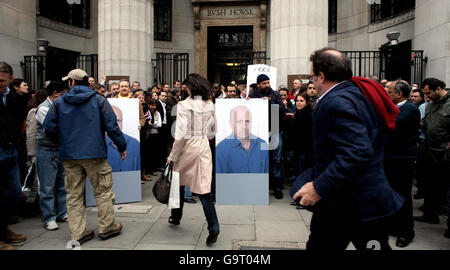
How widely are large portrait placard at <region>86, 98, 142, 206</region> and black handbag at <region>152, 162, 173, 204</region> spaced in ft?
5.40

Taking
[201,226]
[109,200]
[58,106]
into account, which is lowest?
[201,226]

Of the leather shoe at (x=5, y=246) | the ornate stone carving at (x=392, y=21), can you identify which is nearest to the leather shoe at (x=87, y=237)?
the leather shoe at (x=5, y=246)

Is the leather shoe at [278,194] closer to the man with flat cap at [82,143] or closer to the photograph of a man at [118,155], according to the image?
the photograph of a man at [118,155]

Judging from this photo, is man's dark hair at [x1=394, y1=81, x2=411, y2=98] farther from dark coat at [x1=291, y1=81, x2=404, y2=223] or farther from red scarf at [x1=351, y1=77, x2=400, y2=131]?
dark coat at [x1=291, y1=81, x2=404, y2=223]

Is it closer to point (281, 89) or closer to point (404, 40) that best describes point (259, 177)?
point (281, 89)

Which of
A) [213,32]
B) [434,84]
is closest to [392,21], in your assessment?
[213,32]

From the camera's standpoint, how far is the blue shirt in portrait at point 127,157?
5988 mm

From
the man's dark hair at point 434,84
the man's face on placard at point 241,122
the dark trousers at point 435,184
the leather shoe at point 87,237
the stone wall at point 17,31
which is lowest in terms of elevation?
the leather shoe at point 87,237

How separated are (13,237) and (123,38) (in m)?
9.25

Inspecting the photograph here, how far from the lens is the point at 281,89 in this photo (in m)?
7.71

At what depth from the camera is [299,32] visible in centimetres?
1077

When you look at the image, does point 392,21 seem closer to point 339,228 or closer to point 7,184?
point 339,228
